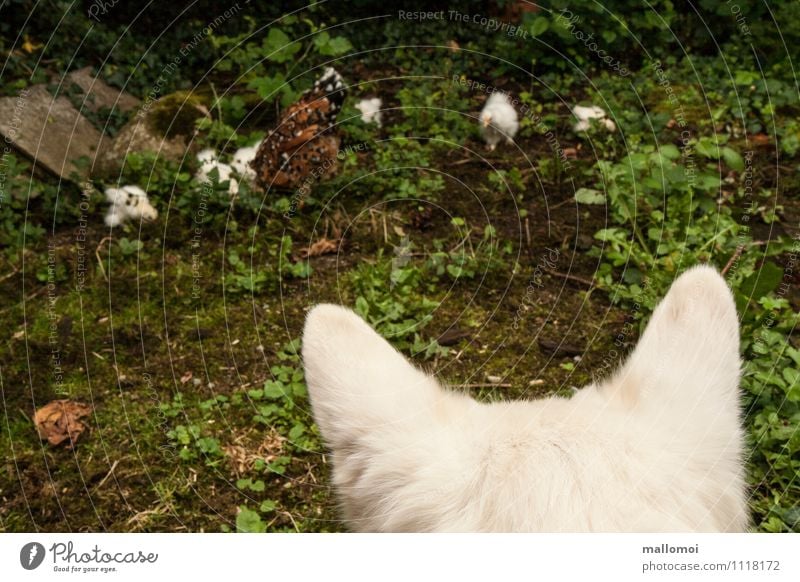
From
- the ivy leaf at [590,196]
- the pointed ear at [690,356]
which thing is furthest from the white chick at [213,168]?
the pointed ear at [690,356]

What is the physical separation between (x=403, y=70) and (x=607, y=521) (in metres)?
3.98

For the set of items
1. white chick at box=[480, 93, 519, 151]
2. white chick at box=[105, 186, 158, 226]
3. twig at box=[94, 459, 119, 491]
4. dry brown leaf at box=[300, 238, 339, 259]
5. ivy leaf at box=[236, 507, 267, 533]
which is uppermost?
white chick at box=[480, 93, 519, 151]

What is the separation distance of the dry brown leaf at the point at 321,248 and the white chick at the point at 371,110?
945 mm

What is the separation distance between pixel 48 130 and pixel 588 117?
11.2 feet

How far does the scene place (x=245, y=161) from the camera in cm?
396

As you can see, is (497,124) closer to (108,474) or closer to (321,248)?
(321,248)

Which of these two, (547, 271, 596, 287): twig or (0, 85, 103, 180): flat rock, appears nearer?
(547, 271, 596, 287): twig

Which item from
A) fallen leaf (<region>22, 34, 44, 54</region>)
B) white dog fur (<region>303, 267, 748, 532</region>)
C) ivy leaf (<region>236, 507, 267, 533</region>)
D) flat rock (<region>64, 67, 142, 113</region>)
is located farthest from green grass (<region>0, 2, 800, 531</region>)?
fallen leaf (<region>22, 34, 44, 54</region>)

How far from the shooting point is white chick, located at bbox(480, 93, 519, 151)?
13.5ft

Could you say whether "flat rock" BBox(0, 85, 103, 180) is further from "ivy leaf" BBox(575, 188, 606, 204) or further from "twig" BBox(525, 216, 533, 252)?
"ivy leaf" BBox(575, 188, 606, 204)

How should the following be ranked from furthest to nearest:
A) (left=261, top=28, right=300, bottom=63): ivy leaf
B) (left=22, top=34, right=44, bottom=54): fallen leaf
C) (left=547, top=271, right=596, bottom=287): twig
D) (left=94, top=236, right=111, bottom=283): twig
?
1. (left=22, top=34, right=44, bottom=54): fallen leaf
2. (left=261, top=28, right=300, bottom=63): ivy leaf
3. (left=94, top=236, right=111, bottom=283): twig
4. (left=547, top=271, right=596, bottom=287): twig

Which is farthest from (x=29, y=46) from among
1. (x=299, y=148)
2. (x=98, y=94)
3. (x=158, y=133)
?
(x=299, y=148)

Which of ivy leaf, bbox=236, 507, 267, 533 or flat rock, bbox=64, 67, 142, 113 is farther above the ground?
flat rock, bbox=64, 67, 142, 113

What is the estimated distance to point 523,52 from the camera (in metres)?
4.61
